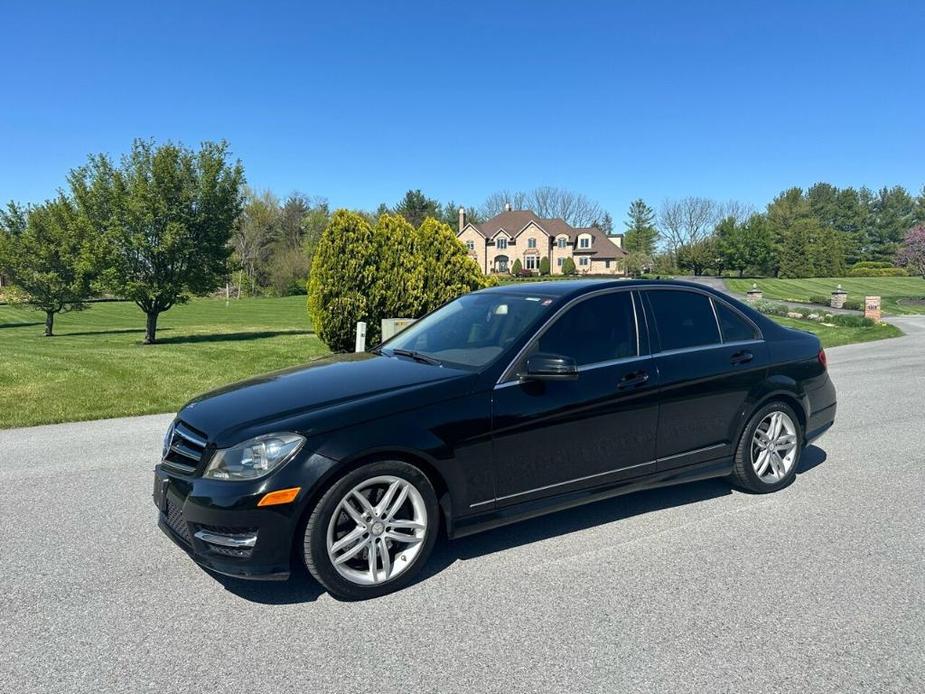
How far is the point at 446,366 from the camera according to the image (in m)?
4.04

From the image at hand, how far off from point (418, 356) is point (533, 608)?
1.76 metres

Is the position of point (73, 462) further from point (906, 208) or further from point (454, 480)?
point (906, 208)

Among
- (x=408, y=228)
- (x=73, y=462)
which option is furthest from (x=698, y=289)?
(x=408, y=228)

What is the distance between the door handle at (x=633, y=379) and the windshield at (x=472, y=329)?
0.67 meters

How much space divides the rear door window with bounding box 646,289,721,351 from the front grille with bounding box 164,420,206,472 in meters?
3.01

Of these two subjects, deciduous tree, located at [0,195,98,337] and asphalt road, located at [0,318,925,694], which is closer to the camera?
asphalt road, located at [0,318,925,694]

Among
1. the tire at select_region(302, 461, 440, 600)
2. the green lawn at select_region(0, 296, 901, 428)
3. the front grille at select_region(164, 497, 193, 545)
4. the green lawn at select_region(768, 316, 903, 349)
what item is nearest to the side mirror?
the tire at select_region(302, 461, 440, 600)

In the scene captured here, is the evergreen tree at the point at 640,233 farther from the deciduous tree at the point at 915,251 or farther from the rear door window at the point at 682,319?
the rear door window at the point at 682,319

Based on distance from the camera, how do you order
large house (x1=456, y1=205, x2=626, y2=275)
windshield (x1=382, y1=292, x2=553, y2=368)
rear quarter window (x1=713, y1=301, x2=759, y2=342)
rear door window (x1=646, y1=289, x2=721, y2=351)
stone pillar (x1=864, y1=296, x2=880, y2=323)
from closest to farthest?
windshield (x1=382, y1=292, x2=553, y2=368) < rear door window (x1=646, y1=289, x2=721, y2=351) < rear quarter window (x1=713, y1=301, x2=759, y2=342) < stone pillar (x1=864, y1=296, x2=880, y2=323) < large house (x1=456, y1=205, x2=626, y2=275)

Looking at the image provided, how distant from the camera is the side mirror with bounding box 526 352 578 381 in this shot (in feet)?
12.3

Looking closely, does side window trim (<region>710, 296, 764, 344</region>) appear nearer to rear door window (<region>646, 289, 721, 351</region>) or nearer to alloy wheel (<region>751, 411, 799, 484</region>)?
rear door window (<region>646, 289, 721, 351</region>)

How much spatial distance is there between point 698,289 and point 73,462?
5700 millimetres

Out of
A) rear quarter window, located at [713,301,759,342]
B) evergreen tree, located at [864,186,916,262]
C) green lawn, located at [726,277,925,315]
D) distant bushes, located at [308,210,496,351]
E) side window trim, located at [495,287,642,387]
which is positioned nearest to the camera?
side window trim, located at [495,287,642,387]

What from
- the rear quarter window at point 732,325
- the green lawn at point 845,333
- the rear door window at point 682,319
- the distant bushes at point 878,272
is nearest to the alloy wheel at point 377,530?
the rear door window at point 682,319
